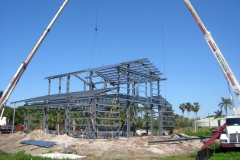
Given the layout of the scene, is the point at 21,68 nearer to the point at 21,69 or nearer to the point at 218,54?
the point at 21,69

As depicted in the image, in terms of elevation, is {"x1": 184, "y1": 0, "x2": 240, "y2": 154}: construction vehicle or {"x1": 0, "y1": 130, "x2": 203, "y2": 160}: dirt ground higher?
{"x1": 184, "y1": 0, "x2": 240, "y2": 154}: construction vehicle

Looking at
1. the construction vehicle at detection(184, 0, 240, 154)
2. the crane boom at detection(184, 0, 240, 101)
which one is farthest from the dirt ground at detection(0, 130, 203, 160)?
the crane boom at detection(184, 0, 240, 101)

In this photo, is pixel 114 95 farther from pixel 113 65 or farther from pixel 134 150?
pixel 134 150

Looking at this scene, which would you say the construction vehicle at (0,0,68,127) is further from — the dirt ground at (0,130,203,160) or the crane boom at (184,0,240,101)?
the crane boom at (184,0,240,101)

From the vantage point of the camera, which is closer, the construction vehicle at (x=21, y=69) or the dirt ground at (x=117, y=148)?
the dirt ground at (x=117, y=148)

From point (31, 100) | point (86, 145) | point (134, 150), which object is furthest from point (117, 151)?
point (31, 100)

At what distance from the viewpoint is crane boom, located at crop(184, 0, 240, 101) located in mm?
21953

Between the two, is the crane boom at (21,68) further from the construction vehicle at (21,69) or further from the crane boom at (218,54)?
the crane boom at (218,54)

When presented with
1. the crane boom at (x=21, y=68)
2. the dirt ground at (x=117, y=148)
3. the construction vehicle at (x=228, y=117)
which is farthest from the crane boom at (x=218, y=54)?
the crane boom at (x=21, y=68)

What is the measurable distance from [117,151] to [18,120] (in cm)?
5241

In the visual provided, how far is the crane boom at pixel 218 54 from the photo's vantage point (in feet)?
72.0

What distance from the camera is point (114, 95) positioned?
2522cm

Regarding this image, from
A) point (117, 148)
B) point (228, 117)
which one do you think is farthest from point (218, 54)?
point (117, 148)

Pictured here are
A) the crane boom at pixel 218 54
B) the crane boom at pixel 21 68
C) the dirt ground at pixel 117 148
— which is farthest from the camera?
the crane boom at pixel 218 54
